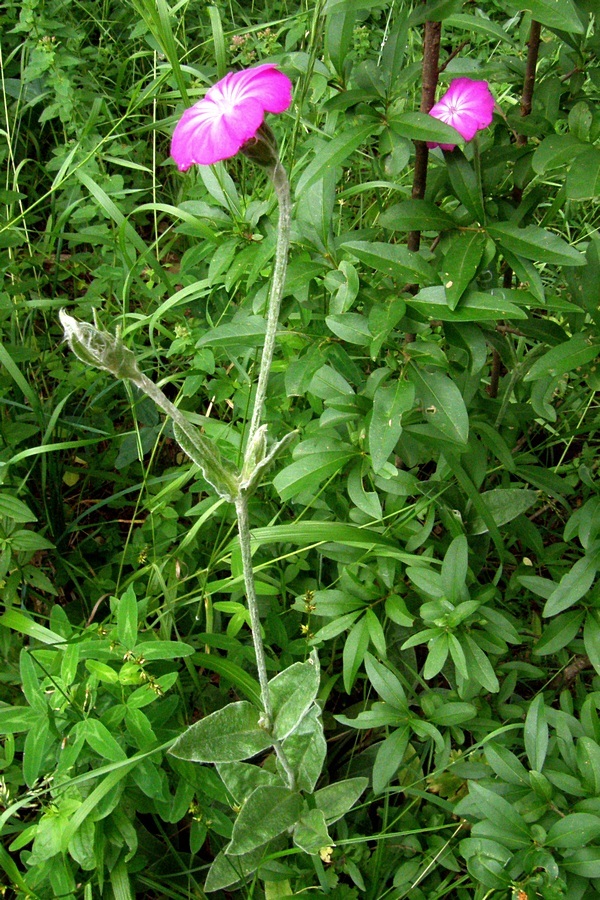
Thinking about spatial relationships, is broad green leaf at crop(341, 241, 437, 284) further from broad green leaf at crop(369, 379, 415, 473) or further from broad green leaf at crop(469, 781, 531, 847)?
broad green leaf at crop(469, 781, 531, 847)

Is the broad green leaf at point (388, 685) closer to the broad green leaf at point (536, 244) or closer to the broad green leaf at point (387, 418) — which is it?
the broad green leaf at point (387, 418)

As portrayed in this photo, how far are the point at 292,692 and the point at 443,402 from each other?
0.55 metres

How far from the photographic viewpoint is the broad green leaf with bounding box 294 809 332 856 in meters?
1.28

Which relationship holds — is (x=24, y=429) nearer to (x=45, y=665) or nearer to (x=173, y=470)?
(x=173, y=470)

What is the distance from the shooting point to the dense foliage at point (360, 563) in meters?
1.22

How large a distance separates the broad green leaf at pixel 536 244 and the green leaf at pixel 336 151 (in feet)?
0.81

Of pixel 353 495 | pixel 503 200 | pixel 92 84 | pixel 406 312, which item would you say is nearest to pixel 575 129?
pixel 503 200

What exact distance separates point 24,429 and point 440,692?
3.49 feet

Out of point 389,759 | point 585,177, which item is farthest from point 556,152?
point 389,759

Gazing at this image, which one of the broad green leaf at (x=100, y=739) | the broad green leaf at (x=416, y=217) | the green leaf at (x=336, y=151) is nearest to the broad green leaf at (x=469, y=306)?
the broad green leaf at (x=416, y=217)

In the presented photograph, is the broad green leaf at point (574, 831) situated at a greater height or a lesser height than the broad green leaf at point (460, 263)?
lesser

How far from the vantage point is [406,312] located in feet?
4.11

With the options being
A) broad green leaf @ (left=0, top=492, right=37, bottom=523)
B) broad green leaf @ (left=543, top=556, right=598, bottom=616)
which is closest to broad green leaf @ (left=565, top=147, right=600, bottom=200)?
broad green leaf @ (left=543, top=556, right=598, bottom=616)

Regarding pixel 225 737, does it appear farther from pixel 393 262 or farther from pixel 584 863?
pixel 393 262
